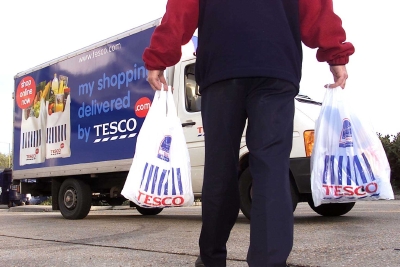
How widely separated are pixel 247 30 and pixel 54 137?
6575 millimetres

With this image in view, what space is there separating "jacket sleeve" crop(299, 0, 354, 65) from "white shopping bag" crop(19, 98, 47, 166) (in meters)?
6.68

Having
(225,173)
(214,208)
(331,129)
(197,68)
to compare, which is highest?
(197,68)

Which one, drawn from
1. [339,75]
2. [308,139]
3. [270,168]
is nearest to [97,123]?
[308,139]

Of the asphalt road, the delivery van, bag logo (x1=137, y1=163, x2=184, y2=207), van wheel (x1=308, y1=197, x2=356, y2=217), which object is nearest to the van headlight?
the delivery van

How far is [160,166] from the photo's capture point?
273 centimetres

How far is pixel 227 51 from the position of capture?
2.16 m

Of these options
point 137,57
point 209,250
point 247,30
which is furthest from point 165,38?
point 137,57

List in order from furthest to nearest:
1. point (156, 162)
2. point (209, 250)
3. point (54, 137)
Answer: point (54, 137), point (156, 162), point (209, 250)

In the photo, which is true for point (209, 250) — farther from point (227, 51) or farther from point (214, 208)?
point (227, 51)

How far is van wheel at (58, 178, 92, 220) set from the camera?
294 inches

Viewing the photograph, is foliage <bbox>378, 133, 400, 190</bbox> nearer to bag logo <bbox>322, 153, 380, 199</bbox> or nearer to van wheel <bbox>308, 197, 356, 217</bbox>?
van wheel <bbox>308, 197, 356, 217</bbox>

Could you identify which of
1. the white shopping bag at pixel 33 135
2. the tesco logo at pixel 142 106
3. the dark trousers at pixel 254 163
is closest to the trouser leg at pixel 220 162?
the dark trousers at pixel 254 163

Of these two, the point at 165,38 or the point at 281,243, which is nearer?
the point at 281,243

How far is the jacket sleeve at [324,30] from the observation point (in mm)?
2295
